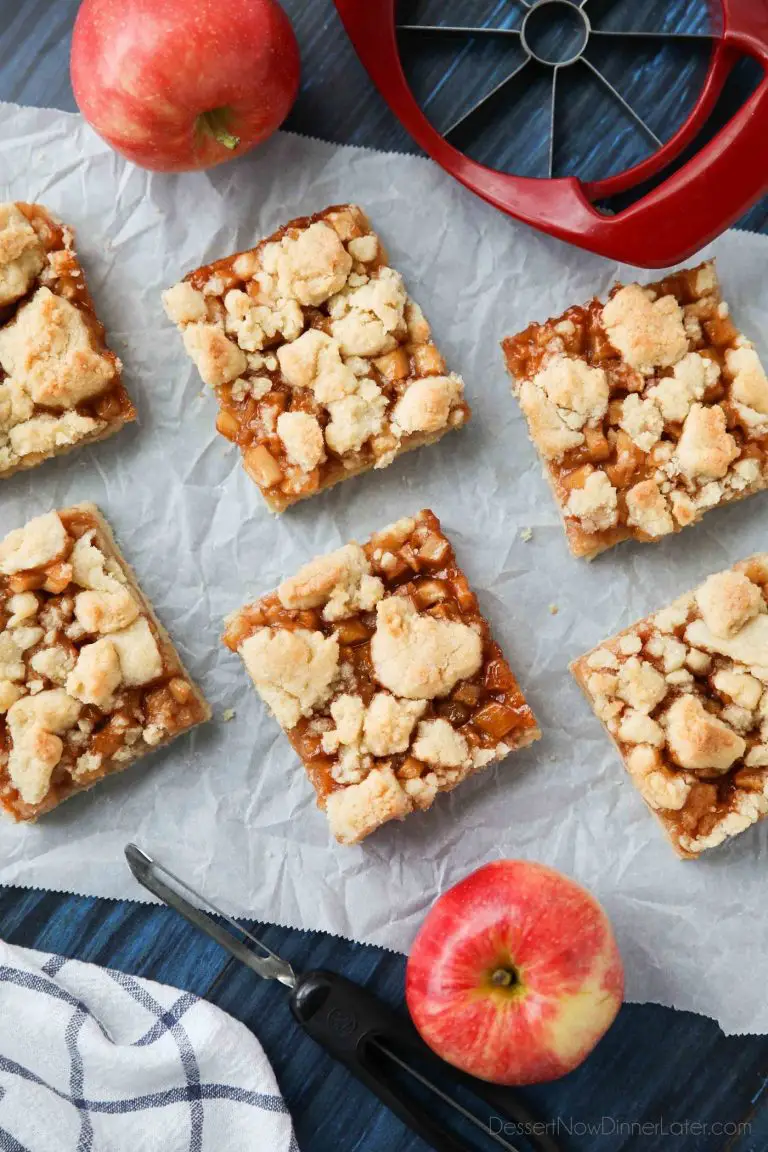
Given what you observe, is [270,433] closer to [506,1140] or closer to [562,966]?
[562,966]

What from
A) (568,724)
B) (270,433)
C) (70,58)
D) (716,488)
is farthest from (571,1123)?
(70,58)

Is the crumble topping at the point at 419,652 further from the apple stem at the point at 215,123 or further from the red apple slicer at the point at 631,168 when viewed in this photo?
the apple stem at the point at 215,123

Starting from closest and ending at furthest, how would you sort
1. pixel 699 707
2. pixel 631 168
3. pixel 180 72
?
pixel 180 72 → pixel 699 707 → pixel 631 168

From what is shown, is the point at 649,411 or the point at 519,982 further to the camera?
the point at 649,411

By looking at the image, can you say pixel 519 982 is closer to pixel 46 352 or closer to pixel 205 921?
pixel 205 921

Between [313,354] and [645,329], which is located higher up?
[313,354]

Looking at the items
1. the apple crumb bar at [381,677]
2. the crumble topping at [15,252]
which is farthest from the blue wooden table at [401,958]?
the apple crumb bar at [381,677]

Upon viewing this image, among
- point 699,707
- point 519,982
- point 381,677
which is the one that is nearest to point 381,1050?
point 519,982
